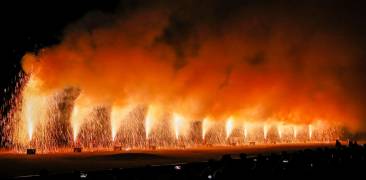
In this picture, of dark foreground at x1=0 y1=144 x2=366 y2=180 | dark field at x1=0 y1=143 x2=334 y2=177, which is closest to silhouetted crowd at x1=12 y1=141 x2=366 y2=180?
dark foreground at x1=0 y1=144 x2=366 y2=180

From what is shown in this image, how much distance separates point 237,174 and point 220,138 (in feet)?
245

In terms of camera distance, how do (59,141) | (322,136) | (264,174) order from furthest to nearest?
(322,136) < (59,141) < (264,174)

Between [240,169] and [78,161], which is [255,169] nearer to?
[240,169]

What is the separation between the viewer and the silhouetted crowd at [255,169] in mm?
19781

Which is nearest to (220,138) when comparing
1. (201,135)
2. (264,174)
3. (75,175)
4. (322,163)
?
(201,135)

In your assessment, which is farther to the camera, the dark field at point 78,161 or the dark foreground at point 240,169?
the dark field at point 78,161

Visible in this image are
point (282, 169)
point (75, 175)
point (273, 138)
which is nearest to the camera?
point (75, 175)

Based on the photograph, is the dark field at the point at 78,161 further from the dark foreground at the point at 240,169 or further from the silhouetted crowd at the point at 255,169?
the silhouetted crowd at the point at 255,169

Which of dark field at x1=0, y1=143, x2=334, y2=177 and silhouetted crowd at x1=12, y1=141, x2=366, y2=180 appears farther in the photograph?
dark field at x1=0, y1=143, x2=334, y2=177

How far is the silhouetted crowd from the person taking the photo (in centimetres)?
1978

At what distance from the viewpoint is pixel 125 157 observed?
43.5 meters

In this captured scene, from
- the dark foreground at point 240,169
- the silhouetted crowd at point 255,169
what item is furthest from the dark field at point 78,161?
the silhouetted crowd at point 255,169

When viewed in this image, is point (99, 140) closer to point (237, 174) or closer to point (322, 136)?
point (237, 174)

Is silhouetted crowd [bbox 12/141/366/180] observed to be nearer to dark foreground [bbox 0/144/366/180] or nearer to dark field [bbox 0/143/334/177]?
dark foreground [bbox 0/144/366/180]
